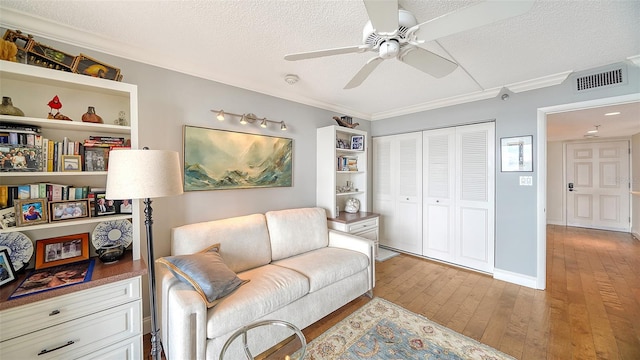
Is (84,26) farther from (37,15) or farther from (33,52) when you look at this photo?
(33,52)

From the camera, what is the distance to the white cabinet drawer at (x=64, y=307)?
3.86ft

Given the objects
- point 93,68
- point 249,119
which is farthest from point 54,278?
point 249,119

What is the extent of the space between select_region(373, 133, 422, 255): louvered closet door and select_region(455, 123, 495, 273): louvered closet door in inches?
22.1

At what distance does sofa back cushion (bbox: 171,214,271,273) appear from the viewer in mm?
1970

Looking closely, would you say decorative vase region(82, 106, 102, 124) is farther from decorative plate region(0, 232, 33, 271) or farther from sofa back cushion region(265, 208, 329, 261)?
sofa back cushion region(265, 208, 329, 261)

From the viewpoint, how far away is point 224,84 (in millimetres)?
2473

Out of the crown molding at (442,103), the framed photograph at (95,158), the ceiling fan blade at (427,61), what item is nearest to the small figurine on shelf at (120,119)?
the framed photograph at (95,158)

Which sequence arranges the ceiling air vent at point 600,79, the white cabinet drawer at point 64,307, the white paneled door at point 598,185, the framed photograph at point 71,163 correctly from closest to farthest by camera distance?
the white cabinet drawer at point 64,307 < the framed photograph at point 71,163 < the ceiling air vent at point 600,79 < the white paneled door at point 598,185

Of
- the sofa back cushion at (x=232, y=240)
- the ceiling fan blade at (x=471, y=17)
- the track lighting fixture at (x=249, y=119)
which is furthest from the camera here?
the track lighting fixture at (x=249, y=119)

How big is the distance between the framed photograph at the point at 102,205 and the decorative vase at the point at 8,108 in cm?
62

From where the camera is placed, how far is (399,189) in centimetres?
392

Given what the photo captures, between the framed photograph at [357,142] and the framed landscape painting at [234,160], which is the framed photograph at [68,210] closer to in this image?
the framed landscape painting at [234,160]

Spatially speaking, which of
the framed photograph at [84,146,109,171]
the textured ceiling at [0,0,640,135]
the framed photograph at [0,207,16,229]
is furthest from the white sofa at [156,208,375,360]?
the textured ceiling at [0,0,640,135]

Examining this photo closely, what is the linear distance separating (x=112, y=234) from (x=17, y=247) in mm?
448
